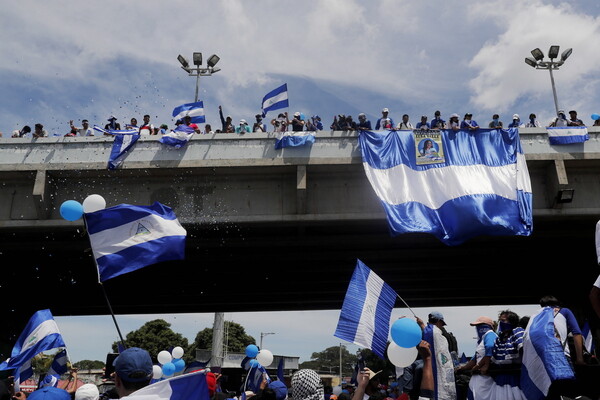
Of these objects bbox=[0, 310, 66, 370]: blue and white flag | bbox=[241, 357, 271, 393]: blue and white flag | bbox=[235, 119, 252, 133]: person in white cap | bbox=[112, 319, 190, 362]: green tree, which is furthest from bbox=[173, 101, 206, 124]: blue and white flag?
bbox=[112, 319, 190, 362]: green tree

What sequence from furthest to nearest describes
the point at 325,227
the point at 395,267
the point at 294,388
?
the point at 395,267 < the point at 325,227 < the point at 294,388

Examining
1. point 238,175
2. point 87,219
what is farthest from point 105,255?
point 238,175

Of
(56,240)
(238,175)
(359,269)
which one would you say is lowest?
(359,269)

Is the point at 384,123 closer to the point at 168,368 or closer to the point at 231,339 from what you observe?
the point at 168,368

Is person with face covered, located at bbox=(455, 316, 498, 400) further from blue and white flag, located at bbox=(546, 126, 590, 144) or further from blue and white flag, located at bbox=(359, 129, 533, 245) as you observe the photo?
blue and white flag, located at bbox=(546, 126, 590, 144)

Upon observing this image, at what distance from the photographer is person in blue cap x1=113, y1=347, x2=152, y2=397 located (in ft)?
10.5

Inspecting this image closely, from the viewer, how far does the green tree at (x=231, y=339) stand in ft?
221

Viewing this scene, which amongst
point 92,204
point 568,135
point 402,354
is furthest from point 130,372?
point 568,135

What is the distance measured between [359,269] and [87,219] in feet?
11.6

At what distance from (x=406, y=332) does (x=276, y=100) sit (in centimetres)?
1379

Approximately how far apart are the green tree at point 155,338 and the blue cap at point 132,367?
208 feet

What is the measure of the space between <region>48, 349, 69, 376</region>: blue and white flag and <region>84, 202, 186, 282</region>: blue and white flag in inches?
108

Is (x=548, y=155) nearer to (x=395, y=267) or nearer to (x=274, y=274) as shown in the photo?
(x=395, y=267)

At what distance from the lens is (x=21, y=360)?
775cm
